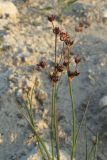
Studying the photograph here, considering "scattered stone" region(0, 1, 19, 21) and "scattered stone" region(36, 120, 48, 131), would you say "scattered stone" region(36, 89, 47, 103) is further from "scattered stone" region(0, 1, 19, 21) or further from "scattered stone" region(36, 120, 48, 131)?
"scattered stone" region(0, 1, 19, 21)

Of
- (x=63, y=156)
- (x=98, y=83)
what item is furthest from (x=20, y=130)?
(x=98, y=83)

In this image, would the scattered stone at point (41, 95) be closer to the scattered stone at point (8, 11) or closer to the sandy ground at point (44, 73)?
the sandy ground at point (44, 73)

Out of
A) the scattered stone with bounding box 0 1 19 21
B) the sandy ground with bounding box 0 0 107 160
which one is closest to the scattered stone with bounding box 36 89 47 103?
the sandy ground with bounding box 0 0 107 160

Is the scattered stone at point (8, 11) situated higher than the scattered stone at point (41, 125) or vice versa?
the scattered stone at point (8, 11)

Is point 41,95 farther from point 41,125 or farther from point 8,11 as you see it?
point 8,11

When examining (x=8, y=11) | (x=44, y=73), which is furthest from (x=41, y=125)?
(x=8, y=11)

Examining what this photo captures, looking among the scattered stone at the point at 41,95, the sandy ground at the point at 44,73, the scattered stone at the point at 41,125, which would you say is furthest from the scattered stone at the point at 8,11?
the scattered stone at the point at 41,125

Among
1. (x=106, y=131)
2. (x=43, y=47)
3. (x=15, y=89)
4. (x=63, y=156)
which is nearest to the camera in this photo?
(x=63, y=156)

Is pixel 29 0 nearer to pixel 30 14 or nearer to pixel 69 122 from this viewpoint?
pixel 30 14

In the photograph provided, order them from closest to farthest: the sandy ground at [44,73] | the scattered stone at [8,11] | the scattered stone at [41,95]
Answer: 1. the sandy ground at [44,73]
2. the scattered stone at [41,95]
3. the scattered stone at [8,11]
